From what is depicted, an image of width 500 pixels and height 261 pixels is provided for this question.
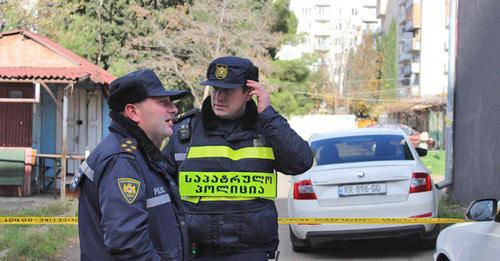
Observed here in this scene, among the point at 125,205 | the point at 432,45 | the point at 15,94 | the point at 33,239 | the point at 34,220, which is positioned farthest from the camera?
the point at 432,45

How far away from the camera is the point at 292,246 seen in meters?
8.94

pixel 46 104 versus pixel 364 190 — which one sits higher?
pixel 46 104

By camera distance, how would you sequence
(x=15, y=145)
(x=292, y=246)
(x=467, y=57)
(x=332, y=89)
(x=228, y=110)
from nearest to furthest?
1. (x=228, y=110)
2. (x=292, y=246)
3. (x=467, y=57)
4. (x=15, y=145)
5. (x=332, y=89)

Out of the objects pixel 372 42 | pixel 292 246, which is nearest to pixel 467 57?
pixel 292 246

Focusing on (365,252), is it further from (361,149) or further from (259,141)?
(259,141)

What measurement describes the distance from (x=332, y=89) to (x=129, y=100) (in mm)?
68276

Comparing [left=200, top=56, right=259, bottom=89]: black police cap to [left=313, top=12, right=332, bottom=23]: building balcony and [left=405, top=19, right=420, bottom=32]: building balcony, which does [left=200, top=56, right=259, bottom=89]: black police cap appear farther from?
[left=313, top=12, right=332, bottom=23]: building balcony

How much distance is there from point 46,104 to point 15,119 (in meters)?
0.79

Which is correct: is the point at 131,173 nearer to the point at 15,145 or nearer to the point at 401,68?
the point at 15,145

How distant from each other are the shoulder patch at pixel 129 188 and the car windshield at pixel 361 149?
6123mm

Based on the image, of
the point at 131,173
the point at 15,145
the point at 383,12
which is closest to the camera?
the point at 131,173

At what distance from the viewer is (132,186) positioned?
2.55 metres

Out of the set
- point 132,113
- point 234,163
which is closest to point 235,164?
point 234,163

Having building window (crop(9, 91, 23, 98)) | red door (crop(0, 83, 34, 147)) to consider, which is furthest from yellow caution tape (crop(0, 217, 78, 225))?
building window (crop(9, 91, 23, 98))
